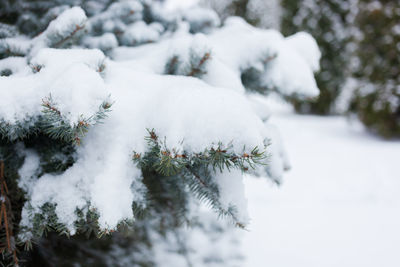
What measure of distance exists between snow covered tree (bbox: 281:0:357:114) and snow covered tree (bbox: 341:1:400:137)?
7.24ft

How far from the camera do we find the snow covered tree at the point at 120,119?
31.1 inches

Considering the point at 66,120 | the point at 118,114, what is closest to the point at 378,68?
the point at 118,114

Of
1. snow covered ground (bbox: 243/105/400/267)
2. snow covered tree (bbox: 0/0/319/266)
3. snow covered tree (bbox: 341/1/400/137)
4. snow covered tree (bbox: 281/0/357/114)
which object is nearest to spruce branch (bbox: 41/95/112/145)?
snow covered tree (bbox: 0/0/319/266)

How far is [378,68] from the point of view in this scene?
5.02 m

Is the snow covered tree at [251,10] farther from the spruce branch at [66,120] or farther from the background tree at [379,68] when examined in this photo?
the spruce branch at [66,120]

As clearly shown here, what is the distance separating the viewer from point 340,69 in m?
7.66

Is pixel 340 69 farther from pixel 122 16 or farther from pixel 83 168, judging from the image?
pixel 83 168

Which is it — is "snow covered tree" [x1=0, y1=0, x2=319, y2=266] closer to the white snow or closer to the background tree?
the white snow

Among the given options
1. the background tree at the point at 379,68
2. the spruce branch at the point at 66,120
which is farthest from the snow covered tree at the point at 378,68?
the spruce branch at the point at 66,120

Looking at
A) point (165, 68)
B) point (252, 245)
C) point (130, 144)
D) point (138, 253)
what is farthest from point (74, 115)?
point (252, 245)

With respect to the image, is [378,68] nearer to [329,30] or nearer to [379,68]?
[379,68]

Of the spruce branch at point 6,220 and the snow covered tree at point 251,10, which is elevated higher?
the spruce branch at point 6,220

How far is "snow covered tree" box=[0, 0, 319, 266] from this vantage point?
79cm

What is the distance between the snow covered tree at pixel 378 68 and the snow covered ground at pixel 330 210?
21.6 inches
